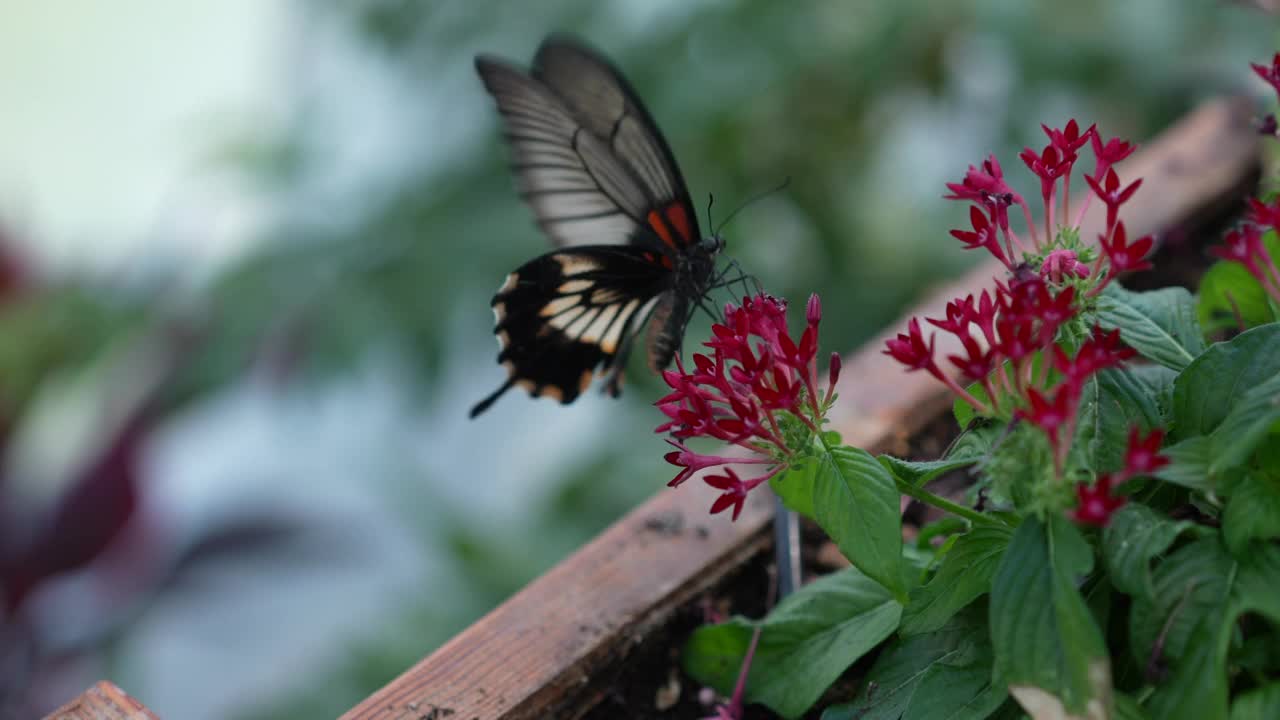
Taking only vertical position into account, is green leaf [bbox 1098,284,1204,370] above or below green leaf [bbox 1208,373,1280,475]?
above

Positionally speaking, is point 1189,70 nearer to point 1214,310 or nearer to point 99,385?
point 1214,310

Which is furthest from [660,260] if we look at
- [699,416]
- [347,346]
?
[347,346]

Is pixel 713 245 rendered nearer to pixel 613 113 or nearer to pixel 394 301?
pixel 613 113

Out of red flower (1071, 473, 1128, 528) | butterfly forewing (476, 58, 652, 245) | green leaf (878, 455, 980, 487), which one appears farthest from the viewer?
butterfly forewing (476, 58, 652, 245)

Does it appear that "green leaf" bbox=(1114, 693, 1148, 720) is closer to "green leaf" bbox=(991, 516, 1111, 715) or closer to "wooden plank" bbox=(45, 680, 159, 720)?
"green leaf" bbox=(991, 516, 1111, 715)

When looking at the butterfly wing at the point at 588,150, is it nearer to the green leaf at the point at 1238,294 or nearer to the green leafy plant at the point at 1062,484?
the green leafy plant at the point at 1062,484

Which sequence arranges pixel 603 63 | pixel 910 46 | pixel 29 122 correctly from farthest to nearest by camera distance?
1. pixel 29 122
2. pixel 910 46
3. pixel 603 63

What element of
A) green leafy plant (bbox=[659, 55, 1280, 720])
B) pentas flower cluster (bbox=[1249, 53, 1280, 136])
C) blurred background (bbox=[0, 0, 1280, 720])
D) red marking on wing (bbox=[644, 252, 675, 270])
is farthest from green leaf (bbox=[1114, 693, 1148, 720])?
blurred background (bbox=[0, 0, 1280, 720])
